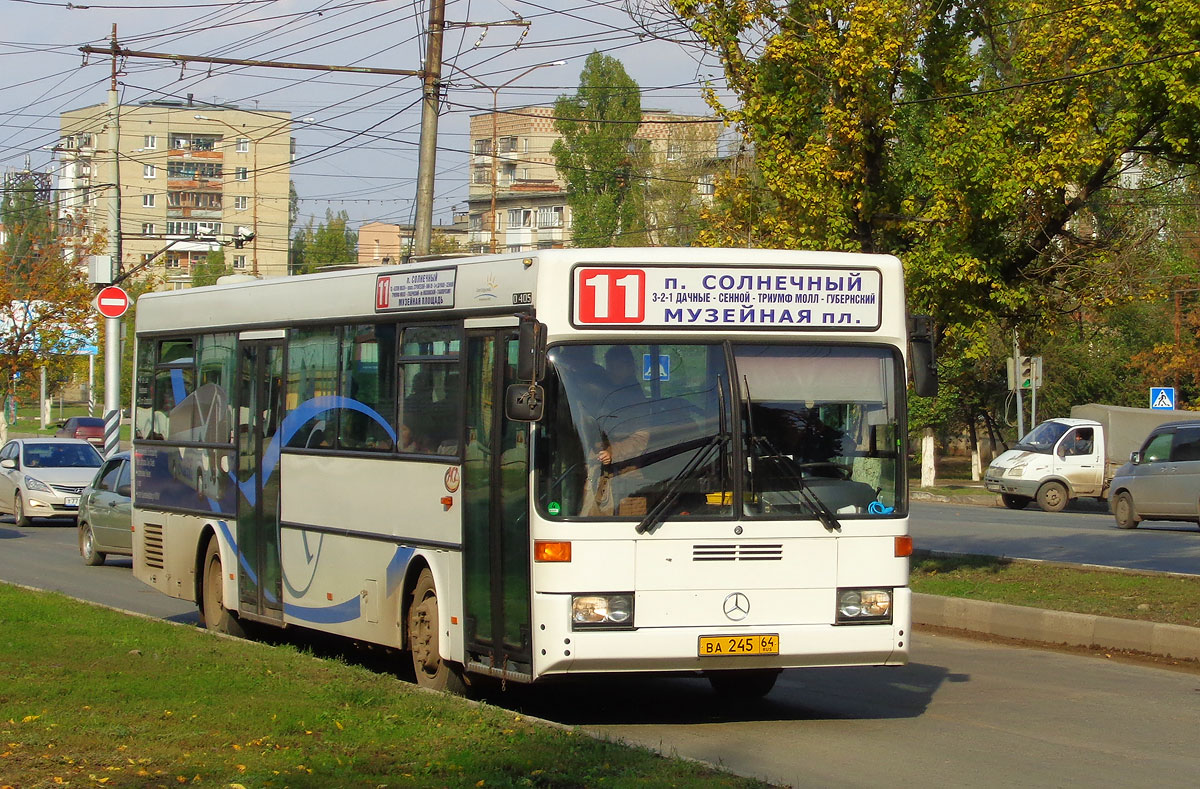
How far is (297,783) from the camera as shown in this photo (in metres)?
6.65

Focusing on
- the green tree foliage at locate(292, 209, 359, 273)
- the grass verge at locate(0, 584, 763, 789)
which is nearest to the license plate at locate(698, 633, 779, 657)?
the grass verge at locate(0, 584, 763, 789)

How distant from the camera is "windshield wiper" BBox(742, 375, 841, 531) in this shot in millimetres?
9023

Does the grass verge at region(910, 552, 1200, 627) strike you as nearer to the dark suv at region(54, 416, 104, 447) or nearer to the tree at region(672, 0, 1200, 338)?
the tree at region(672, 0, 1200, 338)

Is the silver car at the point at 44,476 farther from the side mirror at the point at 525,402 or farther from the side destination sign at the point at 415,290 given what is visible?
the side mirror at the point at 525,402

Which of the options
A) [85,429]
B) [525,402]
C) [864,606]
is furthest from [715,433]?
[85,429]

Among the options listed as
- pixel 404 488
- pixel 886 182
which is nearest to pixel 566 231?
pixel 886 182

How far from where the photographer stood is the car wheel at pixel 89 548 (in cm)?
2177

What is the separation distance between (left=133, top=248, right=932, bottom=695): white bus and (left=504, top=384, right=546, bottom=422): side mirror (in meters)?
0.01

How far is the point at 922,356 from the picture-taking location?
377 inches

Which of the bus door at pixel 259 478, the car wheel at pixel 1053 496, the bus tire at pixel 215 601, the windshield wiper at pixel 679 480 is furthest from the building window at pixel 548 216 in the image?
the windshield wiper at pixel 679 480

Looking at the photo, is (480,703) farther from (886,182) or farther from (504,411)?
(886,182)

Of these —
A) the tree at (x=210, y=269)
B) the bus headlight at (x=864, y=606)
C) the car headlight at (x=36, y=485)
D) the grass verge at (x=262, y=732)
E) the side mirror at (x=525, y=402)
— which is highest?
the tree at (x=210, y=269)

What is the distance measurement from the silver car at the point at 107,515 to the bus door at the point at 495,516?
40.7 feet

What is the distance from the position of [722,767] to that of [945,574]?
1054cm
